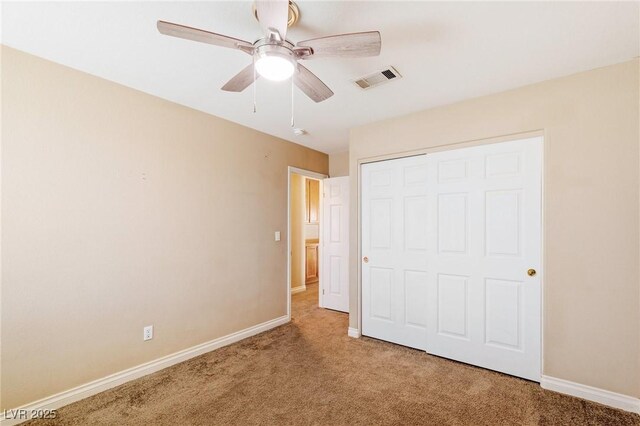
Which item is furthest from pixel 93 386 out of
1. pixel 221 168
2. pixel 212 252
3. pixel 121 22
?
pixel 121 22

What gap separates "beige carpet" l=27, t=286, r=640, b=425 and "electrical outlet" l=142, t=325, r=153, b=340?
13.4 inches

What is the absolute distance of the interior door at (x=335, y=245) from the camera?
4586 millimetres

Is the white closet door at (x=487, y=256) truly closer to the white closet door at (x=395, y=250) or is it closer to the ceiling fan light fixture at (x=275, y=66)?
the white closet door at (x=395, y=250)

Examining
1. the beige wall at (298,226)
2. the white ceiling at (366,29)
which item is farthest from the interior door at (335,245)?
the white ceiling at (366,29)

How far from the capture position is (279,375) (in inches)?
104

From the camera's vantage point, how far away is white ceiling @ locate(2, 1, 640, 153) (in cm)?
166

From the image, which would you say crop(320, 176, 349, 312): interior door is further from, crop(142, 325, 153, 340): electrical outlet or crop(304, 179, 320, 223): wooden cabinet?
crop(142, 325, 153, 340): electrical outlet

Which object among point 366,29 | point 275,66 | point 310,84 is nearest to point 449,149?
point 366,29

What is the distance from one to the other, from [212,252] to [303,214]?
113 inches

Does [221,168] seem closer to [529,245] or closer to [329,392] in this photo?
[329,392]

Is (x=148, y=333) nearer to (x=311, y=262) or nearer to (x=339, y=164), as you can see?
(x=339, y=164)

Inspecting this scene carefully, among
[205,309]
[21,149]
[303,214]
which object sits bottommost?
[205,309]

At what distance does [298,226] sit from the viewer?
5.89m

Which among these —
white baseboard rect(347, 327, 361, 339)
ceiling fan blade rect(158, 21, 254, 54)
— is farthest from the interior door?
ceiling fan blade rect(158, 21, 254, 54)
